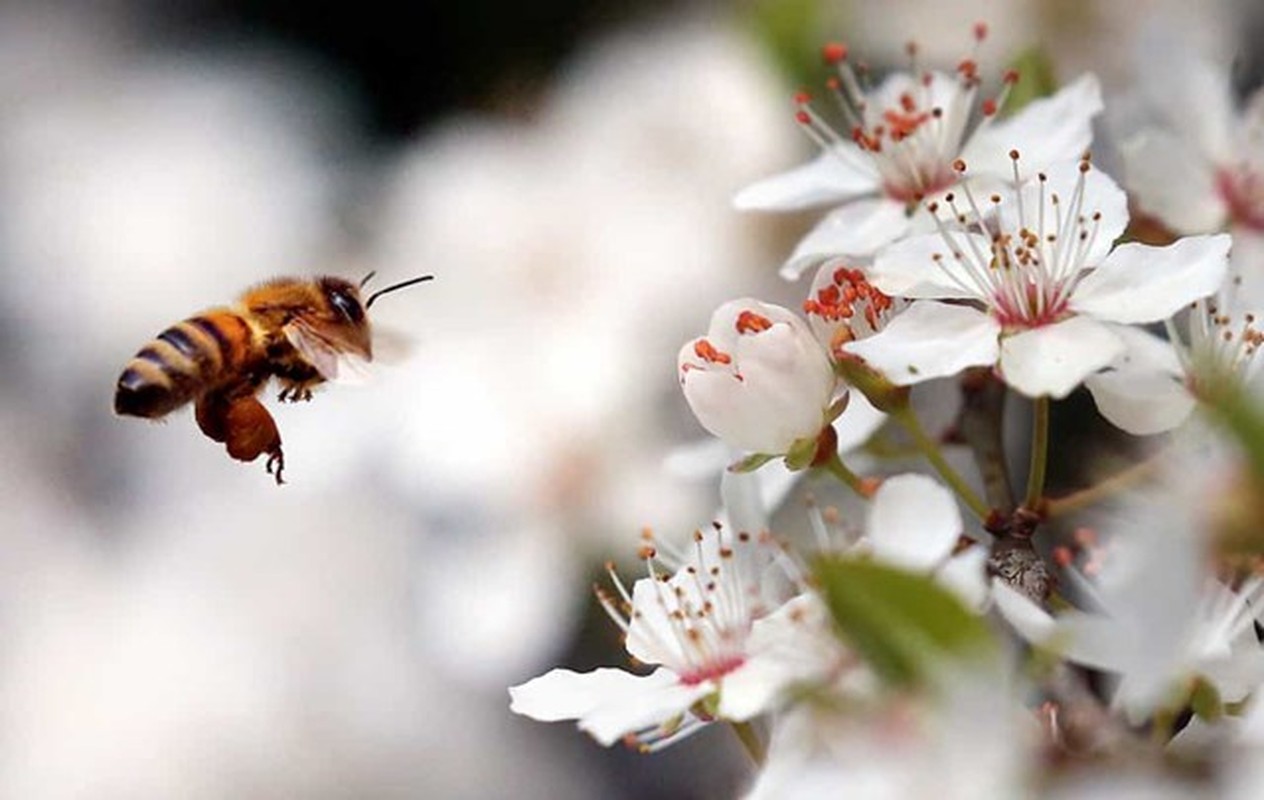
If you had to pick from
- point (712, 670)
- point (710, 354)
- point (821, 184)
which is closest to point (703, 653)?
point (712, 670)

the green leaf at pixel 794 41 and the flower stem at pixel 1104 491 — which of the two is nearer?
the flower stem at pixel 1104 491

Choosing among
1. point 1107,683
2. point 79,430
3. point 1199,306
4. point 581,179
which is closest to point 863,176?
point 1199,306

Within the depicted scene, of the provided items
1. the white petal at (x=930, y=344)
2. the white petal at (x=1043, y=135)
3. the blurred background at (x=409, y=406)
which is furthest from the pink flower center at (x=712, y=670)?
the blurred background at (x=409, y=406)

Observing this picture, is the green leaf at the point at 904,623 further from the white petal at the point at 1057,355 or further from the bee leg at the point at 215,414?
the bee leg at the point at 215,414

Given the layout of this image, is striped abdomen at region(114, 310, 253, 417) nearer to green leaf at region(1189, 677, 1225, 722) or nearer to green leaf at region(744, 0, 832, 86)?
green leaf at region(744, 0, 832, 86)

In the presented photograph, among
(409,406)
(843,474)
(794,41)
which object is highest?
(794,41)

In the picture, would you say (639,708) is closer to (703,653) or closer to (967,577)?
(703,653)
